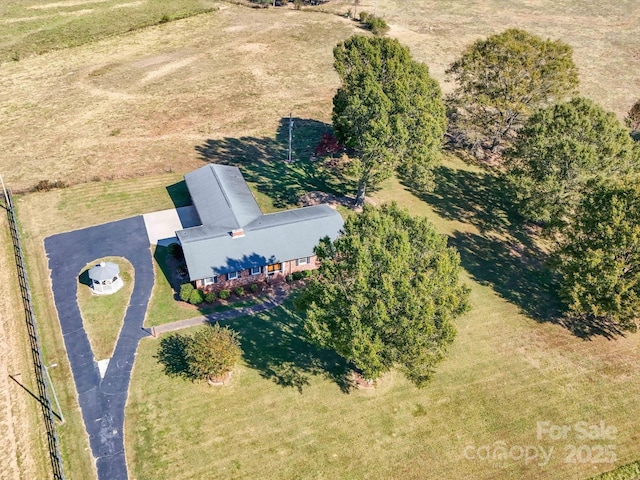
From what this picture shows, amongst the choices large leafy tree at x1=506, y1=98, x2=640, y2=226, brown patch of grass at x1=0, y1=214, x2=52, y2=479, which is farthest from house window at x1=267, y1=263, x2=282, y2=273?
large leafy tree at x1=506, y1=98, x2=640, y2=226

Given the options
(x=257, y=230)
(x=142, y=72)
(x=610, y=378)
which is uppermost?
(x=142, y=72)

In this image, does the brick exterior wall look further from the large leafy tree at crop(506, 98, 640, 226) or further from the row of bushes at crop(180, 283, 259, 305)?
the large leafy tree at crop(506, 98, 640, 226)

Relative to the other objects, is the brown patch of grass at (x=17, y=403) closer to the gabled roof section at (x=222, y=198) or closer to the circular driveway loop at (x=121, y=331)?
the circular driveway loop at (x=121, y=331)

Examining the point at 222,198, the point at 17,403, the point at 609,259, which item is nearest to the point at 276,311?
the point at 222,198

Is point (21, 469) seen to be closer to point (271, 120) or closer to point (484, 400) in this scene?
point (484, 400)

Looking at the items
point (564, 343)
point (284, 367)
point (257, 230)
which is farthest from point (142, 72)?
point (564, 343)
